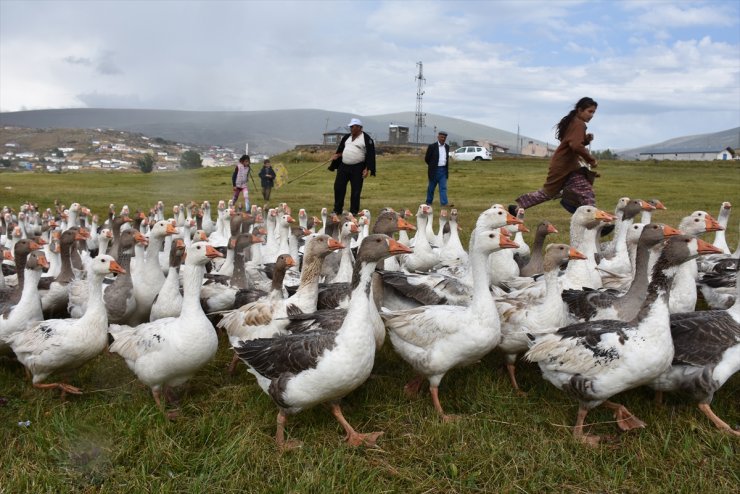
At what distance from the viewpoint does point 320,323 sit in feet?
16.5

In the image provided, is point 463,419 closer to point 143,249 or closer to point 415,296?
point 415,296

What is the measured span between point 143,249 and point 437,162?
11.2 metres

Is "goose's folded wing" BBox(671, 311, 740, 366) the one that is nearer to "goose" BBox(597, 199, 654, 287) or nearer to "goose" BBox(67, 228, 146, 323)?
"goose" BBox(597, 199, 654, 287)

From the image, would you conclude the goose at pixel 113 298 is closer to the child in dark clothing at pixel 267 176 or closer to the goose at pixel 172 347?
the goose at pixel 172 347

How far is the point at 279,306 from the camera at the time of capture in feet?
Answer: 18.5

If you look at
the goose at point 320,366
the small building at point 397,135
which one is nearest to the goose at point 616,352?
the goose at point 320,366

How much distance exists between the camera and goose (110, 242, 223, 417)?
15.3ft

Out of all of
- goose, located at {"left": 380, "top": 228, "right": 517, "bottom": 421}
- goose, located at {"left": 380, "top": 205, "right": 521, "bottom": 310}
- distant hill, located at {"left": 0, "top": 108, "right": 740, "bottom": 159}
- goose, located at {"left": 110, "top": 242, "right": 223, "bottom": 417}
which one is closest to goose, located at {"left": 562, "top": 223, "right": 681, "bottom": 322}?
goose, located at {"left": 380, "top": 228, "right": 517, "bottom": 421}

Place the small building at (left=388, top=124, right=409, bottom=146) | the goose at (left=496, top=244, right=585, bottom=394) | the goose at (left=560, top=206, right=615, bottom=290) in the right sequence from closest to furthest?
1. the goose at (left=496, top=244, right=585, bottom=394)
2. the goose at (left=560, top=206, right=615, bottom=290)
3. the small building at (left=388, top=124, right=409, bottom=146)

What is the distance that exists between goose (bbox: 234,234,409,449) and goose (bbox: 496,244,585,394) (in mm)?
1545

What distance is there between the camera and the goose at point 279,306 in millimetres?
5553

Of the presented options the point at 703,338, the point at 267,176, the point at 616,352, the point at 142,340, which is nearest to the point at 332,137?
the point at 267,176

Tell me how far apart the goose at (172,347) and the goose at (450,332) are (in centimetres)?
168

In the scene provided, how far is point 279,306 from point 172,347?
1.23 meters
